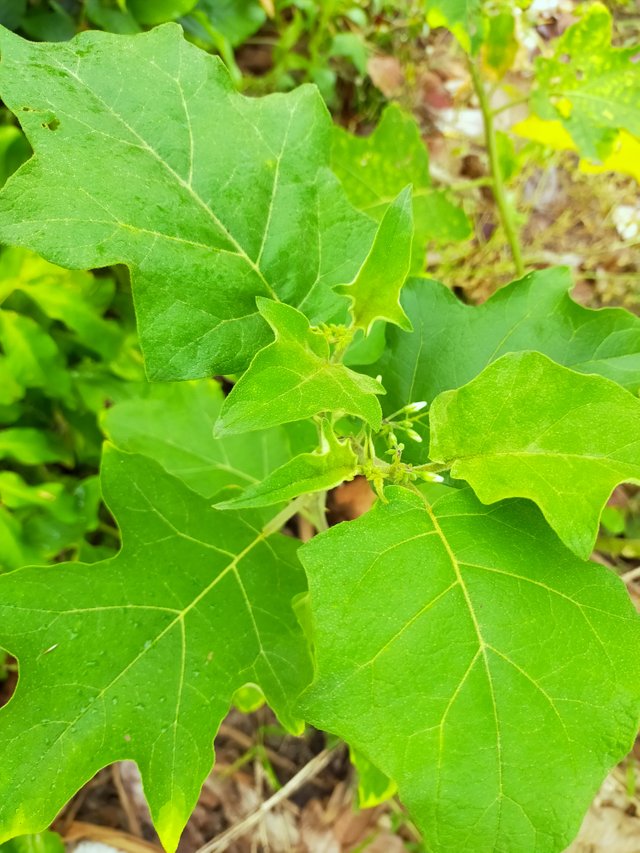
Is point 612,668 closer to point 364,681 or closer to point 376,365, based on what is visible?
point 364,681

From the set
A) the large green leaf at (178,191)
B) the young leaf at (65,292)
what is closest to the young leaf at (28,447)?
the young leaf at (65,292)

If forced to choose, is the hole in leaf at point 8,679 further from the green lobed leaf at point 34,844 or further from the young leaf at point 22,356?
the young leaf at point 22,356

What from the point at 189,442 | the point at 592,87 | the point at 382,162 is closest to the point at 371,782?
the point at 189,442

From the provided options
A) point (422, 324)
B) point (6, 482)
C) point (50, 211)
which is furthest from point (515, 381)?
point (6, 482)

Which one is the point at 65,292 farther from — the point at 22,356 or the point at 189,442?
the point at 189,442

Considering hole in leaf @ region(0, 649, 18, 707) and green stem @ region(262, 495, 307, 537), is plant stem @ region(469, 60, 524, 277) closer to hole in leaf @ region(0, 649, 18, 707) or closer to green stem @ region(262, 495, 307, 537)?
green stem @ region(262, 495, 307, 537)

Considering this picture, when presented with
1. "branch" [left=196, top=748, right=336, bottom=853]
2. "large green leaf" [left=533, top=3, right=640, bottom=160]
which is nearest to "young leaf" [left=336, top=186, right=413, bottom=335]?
"large green leaf" [left=533, top=3, right=640, bottom=160]
